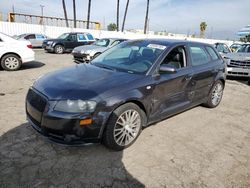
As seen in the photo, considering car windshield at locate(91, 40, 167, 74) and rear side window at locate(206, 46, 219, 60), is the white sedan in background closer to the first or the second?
car windshield at locate(91, 40, 167, 74)

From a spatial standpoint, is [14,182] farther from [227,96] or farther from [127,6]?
[127,6]

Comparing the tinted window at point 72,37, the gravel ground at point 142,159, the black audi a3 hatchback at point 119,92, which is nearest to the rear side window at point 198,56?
the black audi a3 hatchback at point 119,92

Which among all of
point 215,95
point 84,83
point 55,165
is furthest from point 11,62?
point 215,95

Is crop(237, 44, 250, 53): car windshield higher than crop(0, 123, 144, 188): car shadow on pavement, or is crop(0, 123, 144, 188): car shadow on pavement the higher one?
crop(237, 44, 250, 53): car windshield

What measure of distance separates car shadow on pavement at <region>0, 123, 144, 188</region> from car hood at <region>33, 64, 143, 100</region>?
853 mm

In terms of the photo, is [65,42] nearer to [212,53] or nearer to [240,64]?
[240,64]

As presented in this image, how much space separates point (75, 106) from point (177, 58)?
2251 millimetres

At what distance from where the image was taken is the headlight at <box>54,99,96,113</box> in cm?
269

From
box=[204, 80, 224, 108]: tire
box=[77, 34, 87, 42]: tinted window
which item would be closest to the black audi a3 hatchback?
box=[204, 80, 224, 108]: tire

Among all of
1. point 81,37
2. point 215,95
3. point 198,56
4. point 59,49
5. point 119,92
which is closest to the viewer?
point 119,92

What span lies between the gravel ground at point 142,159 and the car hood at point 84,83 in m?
0.88

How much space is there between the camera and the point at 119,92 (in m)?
2.92

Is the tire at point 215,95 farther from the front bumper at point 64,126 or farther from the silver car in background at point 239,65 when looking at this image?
the silver car in background at point 239,65

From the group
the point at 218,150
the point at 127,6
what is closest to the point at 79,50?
the point at 218,150
